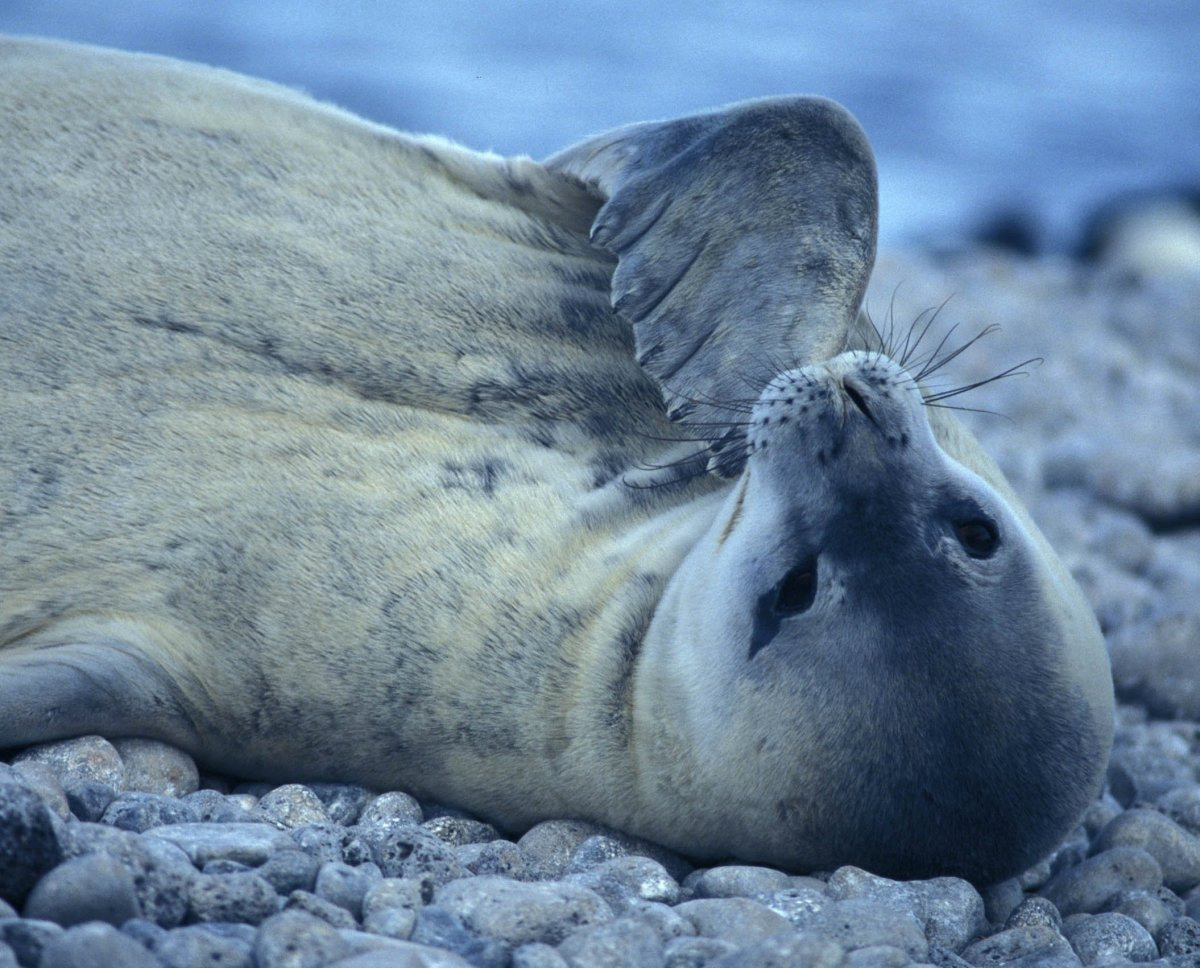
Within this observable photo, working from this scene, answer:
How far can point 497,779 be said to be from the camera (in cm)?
260

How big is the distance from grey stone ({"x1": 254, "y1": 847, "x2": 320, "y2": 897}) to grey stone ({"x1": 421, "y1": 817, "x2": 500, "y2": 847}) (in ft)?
1.56

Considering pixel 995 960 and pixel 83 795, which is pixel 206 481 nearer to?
pixel 83 795

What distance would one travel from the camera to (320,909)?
188 centimetres

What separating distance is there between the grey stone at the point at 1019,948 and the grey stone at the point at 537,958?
704 mm

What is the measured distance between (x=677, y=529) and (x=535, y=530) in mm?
266

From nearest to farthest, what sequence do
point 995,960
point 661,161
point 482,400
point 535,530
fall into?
point 995,960 < point 535,530 < point 482,400 < point 661,161

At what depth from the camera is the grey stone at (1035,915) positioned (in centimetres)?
241

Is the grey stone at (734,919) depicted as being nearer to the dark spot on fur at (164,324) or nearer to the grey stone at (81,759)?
the grey stone at (81,759)

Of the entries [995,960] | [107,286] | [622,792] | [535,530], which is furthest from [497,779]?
[107,286]

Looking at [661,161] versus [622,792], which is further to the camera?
[661,161]

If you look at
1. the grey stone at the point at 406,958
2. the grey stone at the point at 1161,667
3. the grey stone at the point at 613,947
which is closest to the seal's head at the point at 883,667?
the grey stone at the point at 613,947

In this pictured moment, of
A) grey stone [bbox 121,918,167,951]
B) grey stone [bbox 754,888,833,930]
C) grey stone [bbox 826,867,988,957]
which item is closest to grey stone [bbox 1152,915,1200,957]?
grey stone [bbox 826,867,988,957]

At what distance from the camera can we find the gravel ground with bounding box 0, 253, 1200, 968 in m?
1.73

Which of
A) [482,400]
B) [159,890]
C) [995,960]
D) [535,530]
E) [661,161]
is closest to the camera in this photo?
[159,890]
